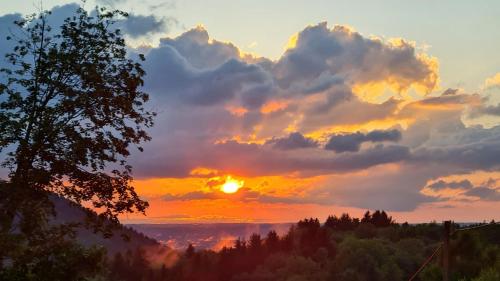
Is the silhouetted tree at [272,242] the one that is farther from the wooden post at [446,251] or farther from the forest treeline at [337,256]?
the wooden post at [446,251]

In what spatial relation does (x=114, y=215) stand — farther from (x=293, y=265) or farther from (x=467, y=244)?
(x=293, y=265)

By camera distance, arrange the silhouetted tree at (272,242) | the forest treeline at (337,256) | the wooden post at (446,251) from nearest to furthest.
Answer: the wooden post at (446,251)
the forest treeline at (337,256)
the silhouetted tree at (272,242)

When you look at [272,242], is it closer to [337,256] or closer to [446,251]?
[337,256]

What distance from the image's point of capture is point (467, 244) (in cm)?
10150

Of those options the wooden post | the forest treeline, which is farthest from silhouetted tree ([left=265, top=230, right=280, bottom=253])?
the wooden post

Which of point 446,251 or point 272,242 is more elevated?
point 272,242

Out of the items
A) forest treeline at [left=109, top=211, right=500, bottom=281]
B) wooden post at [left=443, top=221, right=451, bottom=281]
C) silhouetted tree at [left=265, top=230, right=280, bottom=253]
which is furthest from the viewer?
silhouetted tree at [left=265, top=230, right=280, bottom=253]

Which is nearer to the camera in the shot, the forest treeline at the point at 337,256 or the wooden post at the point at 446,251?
the wooden post at the point at 446,251

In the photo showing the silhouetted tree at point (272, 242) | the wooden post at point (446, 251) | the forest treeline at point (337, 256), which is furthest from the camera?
the silhouetted tree at point (272, 242)

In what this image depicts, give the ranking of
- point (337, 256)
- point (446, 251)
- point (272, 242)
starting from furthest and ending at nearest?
point (272, 242) < point (337, 256) < point (446, 251)

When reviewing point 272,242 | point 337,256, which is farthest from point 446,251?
point 272,242

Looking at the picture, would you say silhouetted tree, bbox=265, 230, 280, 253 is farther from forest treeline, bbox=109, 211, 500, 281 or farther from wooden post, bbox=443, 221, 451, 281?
wooden post, bbox=443, 221, 451, 281

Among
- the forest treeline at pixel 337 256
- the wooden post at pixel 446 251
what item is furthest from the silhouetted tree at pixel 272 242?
the wooden post at pixel 446 251

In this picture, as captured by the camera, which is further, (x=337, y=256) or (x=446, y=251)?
(x=337, y=256)
